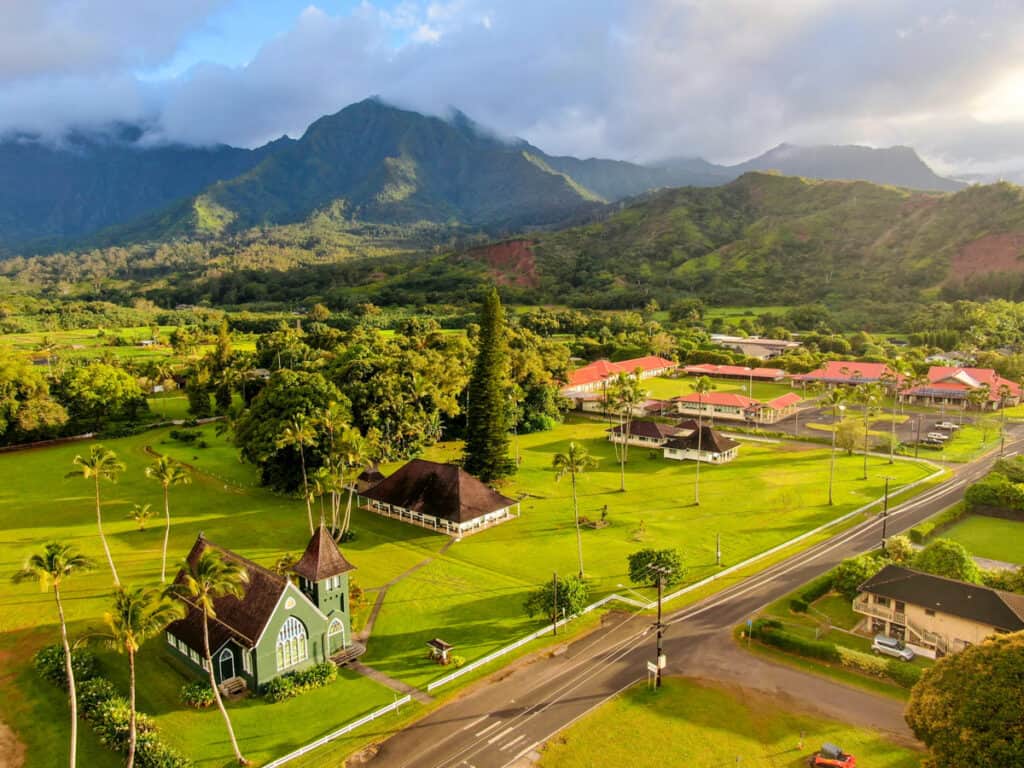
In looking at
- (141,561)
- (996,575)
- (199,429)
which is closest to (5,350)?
(199,429)

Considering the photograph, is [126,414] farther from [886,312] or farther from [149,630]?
[886,312]

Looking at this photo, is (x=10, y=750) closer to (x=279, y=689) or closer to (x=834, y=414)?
(x=279, y=689)

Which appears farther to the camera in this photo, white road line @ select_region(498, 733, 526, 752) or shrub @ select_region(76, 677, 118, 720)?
shrub @ select_region(76, 677, 118, 720)

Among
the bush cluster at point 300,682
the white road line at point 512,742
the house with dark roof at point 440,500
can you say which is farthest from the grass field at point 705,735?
the house with dark roof at point 440,500

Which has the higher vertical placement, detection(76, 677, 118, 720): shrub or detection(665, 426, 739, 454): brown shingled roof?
detection(665, 426, 739, 454): brown shingled roof

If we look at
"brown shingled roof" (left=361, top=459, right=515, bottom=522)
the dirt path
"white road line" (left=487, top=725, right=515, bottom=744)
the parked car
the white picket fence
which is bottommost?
the parked car

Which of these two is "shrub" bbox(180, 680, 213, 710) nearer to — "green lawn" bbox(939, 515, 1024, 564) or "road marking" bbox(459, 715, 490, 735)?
"road marking" bbox(459, 715, 490, 735)

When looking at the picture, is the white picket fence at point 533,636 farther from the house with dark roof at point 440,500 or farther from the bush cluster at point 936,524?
the house with dark roof at point 440,500

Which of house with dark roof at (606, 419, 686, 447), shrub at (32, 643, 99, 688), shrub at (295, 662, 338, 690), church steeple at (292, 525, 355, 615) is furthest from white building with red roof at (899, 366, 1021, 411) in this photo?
shrub at (32, 643, 99, 688)
